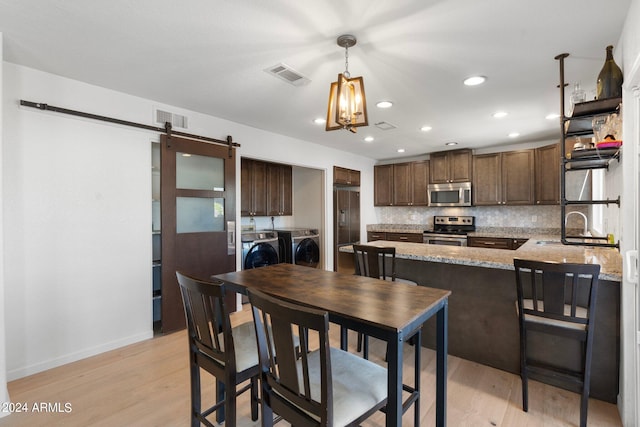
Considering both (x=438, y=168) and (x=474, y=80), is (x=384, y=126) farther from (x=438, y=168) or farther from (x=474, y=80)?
(x=438, y=168)

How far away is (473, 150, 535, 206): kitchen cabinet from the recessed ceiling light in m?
2.86

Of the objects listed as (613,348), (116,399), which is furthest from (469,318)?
(116,399)

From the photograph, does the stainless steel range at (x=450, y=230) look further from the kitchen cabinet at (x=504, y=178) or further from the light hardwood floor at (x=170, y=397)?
the light hardwood floor at (x=170, y=397)

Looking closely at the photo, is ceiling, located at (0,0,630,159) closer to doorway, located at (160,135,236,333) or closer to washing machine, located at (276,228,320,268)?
doorway, located at (160,135,236,333)

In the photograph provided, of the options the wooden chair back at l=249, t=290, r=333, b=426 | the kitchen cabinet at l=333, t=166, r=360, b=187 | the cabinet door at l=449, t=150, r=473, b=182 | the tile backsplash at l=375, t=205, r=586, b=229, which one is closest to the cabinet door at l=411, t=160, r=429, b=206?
the tile backsplash at l=375, t=205, r=586, b=229

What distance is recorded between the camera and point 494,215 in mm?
5473

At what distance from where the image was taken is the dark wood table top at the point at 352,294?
4.19 feet

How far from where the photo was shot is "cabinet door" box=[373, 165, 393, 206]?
6371mm

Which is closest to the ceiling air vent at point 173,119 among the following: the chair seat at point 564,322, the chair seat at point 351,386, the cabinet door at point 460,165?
the chair seat at point 351,386

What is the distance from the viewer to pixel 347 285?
5.93ft

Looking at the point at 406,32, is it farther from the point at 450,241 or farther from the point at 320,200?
the point at 450,241

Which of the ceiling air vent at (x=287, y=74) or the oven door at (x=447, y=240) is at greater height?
the ceiling air vent at (x=287, y=74)

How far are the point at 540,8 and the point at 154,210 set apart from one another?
3.59 metres

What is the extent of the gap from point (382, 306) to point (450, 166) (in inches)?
190
